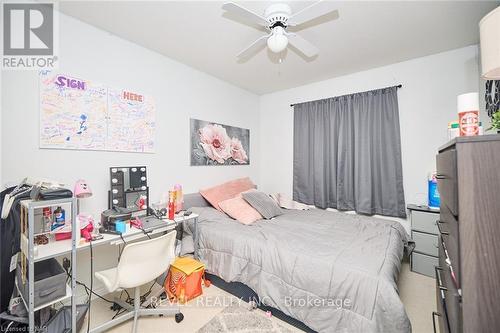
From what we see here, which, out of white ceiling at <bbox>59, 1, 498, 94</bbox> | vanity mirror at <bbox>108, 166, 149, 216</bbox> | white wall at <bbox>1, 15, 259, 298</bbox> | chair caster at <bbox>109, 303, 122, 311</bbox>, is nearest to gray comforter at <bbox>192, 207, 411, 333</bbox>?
vanity mirror at <bbox>108, 166, 149, 216</bbox>

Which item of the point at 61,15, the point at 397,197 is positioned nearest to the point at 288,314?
the point at 397,197

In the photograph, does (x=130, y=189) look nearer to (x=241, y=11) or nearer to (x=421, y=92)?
(x=241, y=11)

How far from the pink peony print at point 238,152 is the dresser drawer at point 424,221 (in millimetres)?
2450

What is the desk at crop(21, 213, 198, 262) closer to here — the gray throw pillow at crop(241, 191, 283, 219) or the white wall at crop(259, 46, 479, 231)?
the gray throw pillow at crop(241, 191, 283, 219)

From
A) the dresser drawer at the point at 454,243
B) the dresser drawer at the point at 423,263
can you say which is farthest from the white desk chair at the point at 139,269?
the dresser drawer at the point at 423,263

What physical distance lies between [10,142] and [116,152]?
72 cm

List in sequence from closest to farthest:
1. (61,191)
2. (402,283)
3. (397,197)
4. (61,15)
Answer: (61,191) < (61,15) < (402,283) < (397,197)

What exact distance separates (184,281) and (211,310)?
34cm

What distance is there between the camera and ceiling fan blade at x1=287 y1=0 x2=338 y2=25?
1449mm

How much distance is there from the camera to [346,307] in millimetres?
1410

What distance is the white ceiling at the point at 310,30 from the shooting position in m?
1.81

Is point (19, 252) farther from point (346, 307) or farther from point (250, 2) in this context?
point (250, 2)

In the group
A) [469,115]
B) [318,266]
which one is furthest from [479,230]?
[318,266]

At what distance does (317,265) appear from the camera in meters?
1.56
